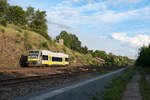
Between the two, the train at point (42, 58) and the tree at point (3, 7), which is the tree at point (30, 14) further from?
the train at point (42, 58)

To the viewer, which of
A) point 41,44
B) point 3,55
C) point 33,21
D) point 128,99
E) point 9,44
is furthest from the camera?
point 33,21

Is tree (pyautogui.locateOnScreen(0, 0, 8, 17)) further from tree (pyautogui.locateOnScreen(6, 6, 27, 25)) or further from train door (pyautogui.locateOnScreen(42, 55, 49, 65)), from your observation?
train door (pyautogui.locateOnScreen(42, 55, 49, 65))

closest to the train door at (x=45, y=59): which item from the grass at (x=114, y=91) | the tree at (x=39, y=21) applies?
the grass at (x=114, y=91)

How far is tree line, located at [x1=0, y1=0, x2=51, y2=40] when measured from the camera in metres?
55.2

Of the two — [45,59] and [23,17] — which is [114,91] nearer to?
[45,59]

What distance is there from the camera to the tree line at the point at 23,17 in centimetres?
5520

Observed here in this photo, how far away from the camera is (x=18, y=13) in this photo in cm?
6344

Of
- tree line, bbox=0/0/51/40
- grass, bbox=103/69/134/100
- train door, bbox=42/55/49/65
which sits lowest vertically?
grass, bbox=103/69/134/100

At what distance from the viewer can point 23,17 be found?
216 ft

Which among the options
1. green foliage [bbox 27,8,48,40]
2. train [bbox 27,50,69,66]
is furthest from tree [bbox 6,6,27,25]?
train [bbox 27,50,69,66]

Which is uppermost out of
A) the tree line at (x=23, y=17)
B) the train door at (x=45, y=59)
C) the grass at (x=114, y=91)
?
the tree line at (x=23, y=17)

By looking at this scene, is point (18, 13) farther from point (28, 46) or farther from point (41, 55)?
point (41, 55)

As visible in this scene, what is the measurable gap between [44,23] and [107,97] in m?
66.7

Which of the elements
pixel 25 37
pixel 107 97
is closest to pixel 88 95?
Result: pixel 107 97
